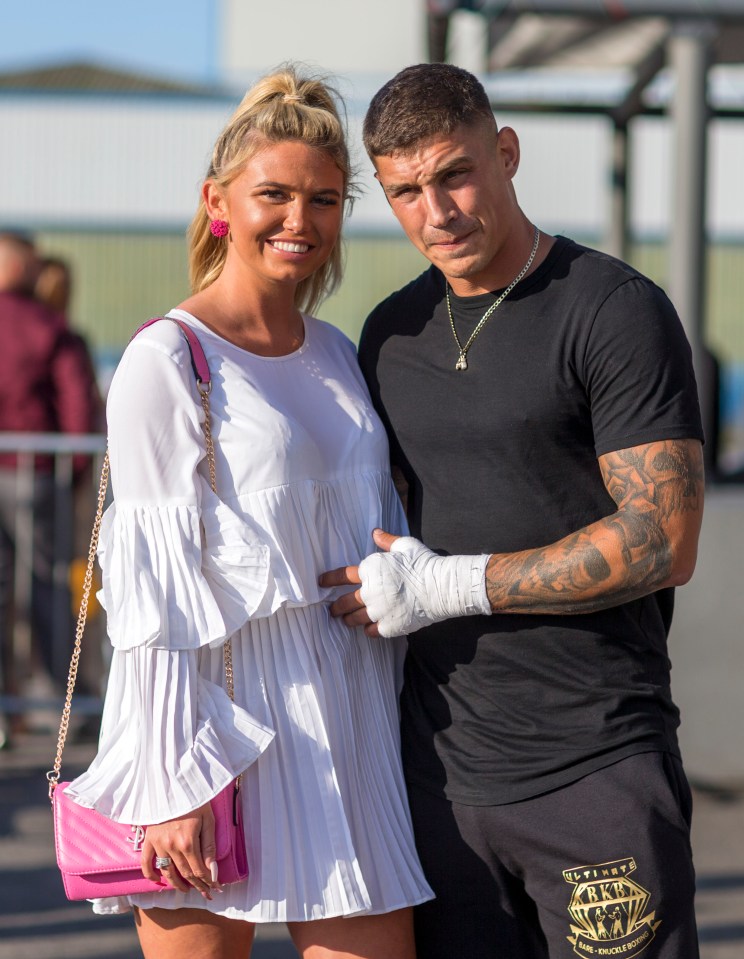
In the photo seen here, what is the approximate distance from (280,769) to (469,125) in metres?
1.25

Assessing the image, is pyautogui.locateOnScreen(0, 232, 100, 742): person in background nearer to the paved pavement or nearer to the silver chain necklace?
the paved pavement

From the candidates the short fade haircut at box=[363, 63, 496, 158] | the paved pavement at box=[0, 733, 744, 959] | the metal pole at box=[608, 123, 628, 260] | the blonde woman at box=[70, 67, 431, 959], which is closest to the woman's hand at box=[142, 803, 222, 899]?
the blonde woman at box=[70, 67, 431, 959]

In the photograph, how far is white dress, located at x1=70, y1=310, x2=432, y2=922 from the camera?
7.37ft

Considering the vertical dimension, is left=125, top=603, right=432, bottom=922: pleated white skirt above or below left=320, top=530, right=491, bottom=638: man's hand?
below

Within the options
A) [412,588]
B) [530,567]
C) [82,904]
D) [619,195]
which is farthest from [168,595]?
[619,195]

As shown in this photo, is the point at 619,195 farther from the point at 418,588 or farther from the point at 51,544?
the point at 418,588

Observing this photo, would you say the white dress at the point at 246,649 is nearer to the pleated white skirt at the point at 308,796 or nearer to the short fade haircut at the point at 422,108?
the pleated white skirt at the point at 308,796

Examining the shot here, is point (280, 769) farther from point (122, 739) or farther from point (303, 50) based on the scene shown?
point (303, 50)

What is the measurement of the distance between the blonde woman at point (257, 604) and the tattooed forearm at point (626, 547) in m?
0.37

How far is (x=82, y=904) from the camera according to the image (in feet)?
14.6

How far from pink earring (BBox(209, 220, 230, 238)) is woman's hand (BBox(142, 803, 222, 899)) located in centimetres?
113

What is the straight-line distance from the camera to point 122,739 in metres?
2.31

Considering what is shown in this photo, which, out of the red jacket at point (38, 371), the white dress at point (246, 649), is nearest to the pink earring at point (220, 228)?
the white dress at point (246, 649)

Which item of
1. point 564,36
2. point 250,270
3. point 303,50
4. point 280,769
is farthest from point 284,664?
point 303,50
